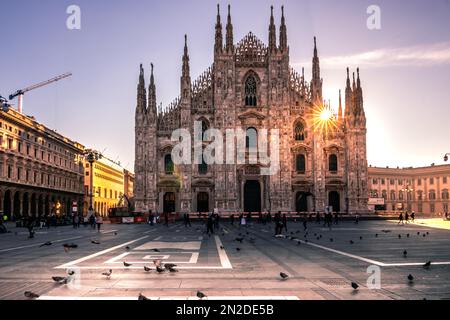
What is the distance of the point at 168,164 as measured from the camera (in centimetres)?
6338

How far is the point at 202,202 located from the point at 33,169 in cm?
2415

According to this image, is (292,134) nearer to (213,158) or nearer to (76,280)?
(213,158)

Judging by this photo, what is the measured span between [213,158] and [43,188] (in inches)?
1024

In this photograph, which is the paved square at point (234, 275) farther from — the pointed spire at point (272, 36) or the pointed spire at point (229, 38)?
the pointed spire at point (272, 36)

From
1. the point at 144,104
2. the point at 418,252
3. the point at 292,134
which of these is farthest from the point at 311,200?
the point at 418,252

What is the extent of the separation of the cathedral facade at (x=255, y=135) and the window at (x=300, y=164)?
136 millimetres

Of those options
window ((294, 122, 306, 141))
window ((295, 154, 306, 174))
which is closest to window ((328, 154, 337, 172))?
window ((295, 154, 306, 174))

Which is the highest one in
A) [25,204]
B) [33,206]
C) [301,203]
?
[25,204]

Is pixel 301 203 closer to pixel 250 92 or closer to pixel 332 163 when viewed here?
pixel 332 163

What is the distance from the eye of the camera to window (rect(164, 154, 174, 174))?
207ft

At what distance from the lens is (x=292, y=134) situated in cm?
6431

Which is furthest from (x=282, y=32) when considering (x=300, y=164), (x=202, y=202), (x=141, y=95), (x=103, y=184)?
(x=103, y=184)

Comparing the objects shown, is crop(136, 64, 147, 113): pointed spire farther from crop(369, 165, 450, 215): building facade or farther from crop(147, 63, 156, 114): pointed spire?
crop(369, 165, 450, 215): building facade

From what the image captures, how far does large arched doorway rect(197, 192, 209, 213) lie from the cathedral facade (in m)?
0.13
